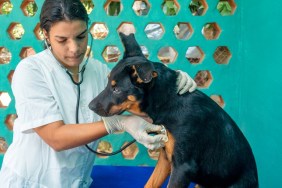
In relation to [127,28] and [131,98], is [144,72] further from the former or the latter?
[127,28]

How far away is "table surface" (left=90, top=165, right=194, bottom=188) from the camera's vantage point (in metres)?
1.60

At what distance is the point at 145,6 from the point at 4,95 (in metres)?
1.00

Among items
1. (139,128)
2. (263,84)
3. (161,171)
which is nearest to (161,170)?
(161,171)

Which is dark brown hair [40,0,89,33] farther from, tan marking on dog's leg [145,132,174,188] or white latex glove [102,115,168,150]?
tan marking on dog's leg [145,132,174,188]

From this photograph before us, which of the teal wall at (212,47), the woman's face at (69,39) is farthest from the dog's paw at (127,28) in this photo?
the woman's face at (69,39)

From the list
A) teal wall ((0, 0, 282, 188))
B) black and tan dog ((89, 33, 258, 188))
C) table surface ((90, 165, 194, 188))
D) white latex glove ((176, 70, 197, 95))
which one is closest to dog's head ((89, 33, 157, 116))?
black and tan dog ((89, 33, 258, 188))

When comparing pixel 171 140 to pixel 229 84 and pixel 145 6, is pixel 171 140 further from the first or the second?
pixel 145 6

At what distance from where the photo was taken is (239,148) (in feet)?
3.58

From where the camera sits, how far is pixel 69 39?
1.26 metres

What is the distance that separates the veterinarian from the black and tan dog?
2.1 inches

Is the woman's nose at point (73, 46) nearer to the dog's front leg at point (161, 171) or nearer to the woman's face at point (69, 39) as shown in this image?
the woman's face at point (69, 39)

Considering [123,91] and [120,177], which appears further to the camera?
[120,177]

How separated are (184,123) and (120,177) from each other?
0.76 meters

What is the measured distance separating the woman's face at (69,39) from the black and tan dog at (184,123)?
0.25m
